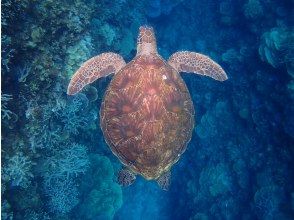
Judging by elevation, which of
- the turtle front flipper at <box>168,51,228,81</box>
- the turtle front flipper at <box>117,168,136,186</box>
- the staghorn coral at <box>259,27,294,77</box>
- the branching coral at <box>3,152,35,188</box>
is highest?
the turtle front flipper at <box>168,51,228,81</box>

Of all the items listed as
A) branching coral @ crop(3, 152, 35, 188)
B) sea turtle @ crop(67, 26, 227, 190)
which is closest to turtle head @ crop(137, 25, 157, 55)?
sea turtle @ crop(67, 26, 227, 190)

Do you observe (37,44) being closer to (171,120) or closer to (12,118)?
(12,118)

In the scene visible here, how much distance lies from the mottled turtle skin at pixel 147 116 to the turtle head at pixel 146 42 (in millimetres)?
294

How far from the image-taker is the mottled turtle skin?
3.58m

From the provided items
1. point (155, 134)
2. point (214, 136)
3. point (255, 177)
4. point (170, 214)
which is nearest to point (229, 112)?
point (214, 136)

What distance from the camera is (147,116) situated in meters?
3.56

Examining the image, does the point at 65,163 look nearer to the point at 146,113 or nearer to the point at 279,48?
the point at 146,113

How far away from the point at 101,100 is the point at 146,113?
2.13 meters

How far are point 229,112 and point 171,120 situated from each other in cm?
398

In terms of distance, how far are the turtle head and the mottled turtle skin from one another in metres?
0.29

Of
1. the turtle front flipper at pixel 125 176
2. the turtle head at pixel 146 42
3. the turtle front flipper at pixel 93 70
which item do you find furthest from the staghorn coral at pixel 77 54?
the turtle front flipper at pixel 125 176

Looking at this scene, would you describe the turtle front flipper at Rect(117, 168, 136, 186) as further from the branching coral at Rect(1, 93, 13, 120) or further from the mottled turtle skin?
the branching coral at Rect(1, 93, 13, 120)

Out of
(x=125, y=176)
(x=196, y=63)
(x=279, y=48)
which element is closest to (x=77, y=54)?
(x=196, y=63)

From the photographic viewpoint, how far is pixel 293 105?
567 cm
